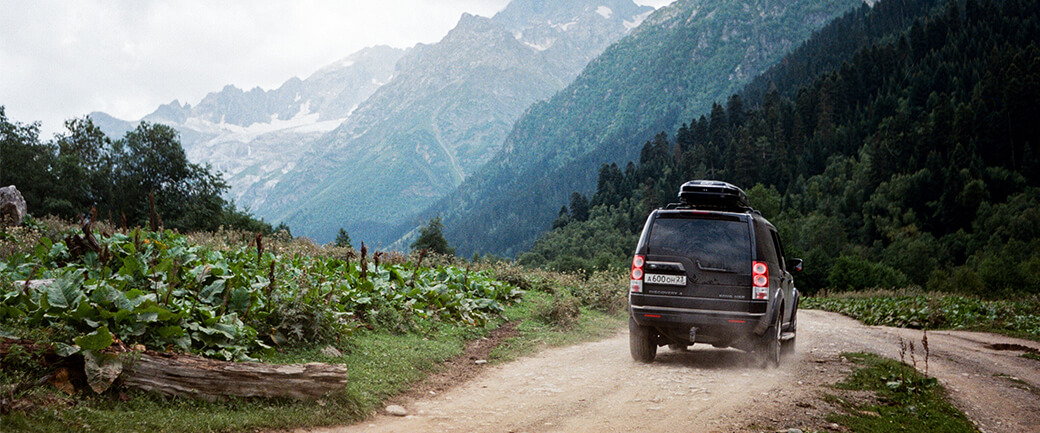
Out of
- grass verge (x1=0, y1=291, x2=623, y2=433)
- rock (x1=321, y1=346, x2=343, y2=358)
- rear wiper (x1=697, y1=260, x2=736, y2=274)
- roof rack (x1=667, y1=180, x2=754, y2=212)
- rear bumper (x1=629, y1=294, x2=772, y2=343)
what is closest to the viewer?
grass verge (x1=0, y1=291, x2=623, y2=433)

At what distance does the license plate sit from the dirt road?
4.41ft

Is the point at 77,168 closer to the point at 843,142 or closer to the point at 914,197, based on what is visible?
the point at 914,197

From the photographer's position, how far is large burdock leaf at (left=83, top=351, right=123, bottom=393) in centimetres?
513

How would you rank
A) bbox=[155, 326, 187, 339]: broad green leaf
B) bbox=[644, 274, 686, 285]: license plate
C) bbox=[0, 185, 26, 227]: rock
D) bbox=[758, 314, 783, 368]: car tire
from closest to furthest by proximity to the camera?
bbox=[155, 326, 187, 339]: broad green leaf
bbox=[644, 274, 686, 285]: license plate
bbox=[758, 314, 783, 368]: car tire
bbox=[0, 185, 26, 227]: rock

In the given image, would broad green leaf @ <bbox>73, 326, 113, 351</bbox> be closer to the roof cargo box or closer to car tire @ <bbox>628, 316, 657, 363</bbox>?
car tire @ <bbox>628, 316, 657, 363</bbox>

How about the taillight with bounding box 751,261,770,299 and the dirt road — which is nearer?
the dirt road

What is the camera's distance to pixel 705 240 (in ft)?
30.0

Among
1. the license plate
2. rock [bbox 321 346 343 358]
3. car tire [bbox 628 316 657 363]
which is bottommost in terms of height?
car tire [bbox 628 316 657 363]

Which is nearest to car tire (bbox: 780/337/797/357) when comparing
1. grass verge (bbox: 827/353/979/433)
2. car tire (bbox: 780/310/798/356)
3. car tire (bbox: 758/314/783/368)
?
car tire (bbox: 780/310/798/356)

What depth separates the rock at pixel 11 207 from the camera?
53.5ft

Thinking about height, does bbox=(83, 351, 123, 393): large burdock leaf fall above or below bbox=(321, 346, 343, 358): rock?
above

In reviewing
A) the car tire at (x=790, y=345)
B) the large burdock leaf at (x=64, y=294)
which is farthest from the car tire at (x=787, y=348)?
the large burdock leaf at (x=64, y=294)

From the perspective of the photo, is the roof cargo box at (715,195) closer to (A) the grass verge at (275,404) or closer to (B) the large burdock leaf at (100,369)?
(A) the grass verge at (275,404)

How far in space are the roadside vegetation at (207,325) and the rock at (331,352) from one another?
0.02 metres
